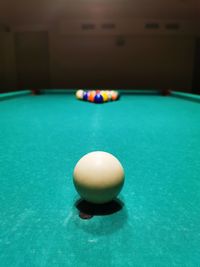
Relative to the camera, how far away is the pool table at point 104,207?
0.68m

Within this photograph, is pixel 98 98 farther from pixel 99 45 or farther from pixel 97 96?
pixel 99 45

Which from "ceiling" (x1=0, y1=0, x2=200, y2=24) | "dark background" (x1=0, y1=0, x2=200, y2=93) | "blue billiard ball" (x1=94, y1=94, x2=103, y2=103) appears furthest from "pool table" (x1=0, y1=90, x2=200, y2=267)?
"ceiling" (x1=0, y1=0, x2=200, y2=24)

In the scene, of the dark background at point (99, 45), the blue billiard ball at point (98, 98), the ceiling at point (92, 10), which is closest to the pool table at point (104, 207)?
the blue billiard ball at point (98, 98)

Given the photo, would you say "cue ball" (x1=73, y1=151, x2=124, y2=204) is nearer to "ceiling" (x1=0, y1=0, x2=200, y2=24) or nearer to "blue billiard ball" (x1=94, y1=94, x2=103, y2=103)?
"blue billiard ball" (x1=94, y1=94, x2=103, y2=103)

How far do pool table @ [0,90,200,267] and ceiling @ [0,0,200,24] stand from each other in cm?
543

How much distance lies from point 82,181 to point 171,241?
0.34m

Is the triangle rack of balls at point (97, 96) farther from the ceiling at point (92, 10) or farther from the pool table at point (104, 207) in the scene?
the ceiling at point (92, 10)

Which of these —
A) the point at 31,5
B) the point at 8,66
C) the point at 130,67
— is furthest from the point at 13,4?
the point at 130,67

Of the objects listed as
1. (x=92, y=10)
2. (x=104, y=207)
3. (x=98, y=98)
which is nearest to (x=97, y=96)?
(x=98, y=98)

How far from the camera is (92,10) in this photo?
6.66 m

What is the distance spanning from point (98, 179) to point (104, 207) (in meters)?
0.13

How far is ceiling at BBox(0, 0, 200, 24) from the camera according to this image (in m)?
6.42

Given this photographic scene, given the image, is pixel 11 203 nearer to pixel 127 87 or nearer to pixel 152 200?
pixel 152 200

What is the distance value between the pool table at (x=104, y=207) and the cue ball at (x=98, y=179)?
0.06m
